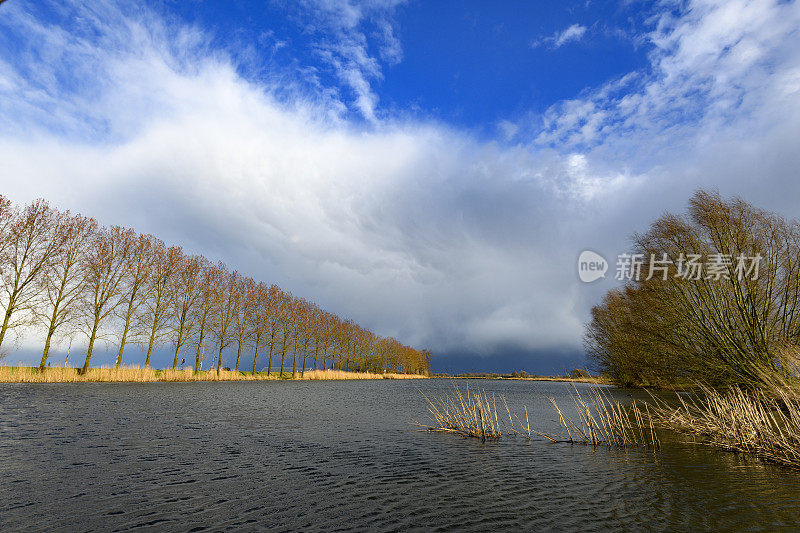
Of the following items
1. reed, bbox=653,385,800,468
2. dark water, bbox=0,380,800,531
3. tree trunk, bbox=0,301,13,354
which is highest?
tree trunk, bbox=0,301,13,354

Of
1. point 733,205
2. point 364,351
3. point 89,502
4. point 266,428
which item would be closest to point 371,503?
point 89,502

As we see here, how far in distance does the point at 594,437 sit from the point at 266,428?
40.4 ft

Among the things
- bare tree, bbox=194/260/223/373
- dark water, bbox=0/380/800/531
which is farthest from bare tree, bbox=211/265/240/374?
dark water, bbox=0/380/800/531

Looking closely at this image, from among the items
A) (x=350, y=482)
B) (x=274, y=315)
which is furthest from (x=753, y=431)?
(x=274, y=315)

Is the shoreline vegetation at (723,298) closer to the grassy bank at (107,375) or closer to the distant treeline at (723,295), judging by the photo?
the distant treeline at (723,295)

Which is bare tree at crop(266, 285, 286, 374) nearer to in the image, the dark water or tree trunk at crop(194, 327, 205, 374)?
tree trunk at crop(194, 327, 205, 374)

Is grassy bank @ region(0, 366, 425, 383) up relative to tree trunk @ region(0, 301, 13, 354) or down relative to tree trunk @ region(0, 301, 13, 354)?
down

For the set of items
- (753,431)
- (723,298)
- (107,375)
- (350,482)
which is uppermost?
(723,298)

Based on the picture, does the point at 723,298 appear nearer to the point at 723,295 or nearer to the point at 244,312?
the point at 723,295

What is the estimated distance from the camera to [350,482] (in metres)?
8.90

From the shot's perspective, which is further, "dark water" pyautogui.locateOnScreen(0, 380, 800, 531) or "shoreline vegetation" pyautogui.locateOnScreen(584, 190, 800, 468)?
"shoreline vegetation" pyautogui.locateOnScreen(584, 190, 800, 468)

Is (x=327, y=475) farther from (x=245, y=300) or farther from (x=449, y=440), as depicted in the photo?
(x=245, y=300)

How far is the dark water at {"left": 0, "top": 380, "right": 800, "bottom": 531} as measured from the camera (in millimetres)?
6668

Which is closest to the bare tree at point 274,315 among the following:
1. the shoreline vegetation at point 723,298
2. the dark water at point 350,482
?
the dark water at point 350,482
